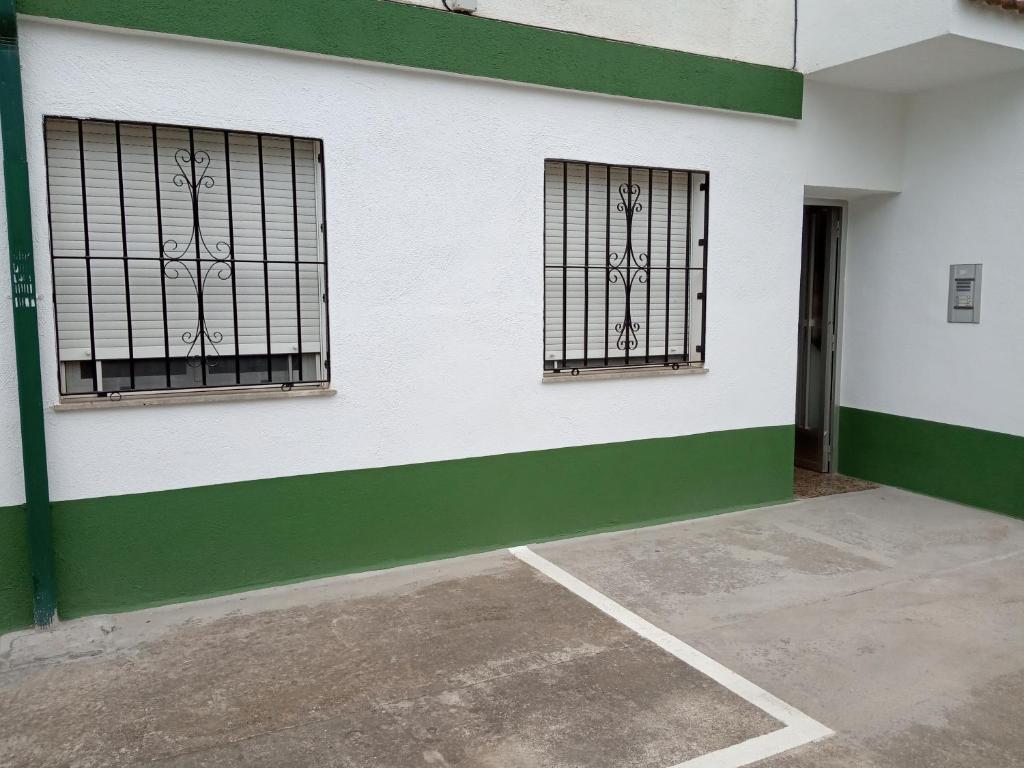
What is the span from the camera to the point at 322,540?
15.1 feet

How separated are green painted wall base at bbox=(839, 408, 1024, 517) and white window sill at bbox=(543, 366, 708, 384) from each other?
2.05 m

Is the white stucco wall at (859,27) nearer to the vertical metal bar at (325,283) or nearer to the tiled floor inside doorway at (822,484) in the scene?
the tiled floor inside doorway at (822,484)

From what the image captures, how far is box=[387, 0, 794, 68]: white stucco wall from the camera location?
4949 millimetres

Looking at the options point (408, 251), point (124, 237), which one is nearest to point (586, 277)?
point (408, 251)

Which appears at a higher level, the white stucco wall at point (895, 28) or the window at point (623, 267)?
the white stucco wall at point (895, 28)

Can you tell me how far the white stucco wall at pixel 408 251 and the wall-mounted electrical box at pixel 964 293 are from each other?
1652 mm

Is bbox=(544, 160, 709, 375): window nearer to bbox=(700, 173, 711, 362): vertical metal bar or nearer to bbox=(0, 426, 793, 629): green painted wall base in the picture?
bbox=(700, 173, 711, 362): vertical metal bar

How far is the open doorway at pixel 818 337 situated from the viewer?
705 centimetres

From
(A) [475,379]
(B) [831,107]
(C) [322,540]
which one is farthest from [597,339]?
(B) [831,107]

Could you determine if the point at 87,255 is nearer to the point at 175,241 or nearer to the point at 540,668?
the point at 175,241

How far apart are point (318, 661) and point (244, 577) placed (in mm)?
993

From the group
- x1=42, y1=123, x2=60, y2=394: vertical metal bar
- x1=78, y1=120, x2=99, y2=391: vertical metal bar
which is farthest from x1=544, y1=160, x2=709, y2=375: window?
x1=42, y1=123, x2=60, y2=394: vertical metal bar

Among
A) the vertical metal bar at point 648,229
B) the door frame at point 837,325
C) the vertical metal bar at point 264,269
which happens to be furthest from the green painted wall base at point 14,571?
the door frame at point 837,325

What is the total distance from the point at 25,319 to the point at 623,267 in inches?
142
